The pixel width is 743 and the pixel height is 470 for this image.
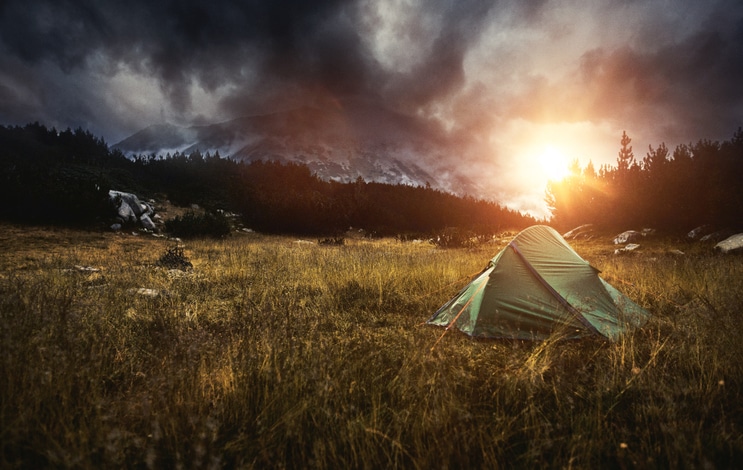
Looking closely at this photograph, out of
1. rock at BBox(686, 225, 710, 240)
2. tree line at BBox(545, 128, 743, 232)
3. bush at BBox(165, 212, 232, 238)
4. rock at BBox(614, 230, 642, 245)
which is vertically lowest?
bush at BBox(165, 212, 232, 238)

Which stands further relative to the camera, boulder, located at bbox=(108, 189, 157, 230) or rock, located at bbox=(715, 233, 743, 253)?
boulder, located at bbox=(108, 189, 157, 230)

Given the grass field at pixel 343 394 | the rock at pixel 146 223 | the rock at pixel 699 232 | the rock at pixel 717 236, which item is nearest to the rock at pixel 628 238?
the rock at pixel 699 232

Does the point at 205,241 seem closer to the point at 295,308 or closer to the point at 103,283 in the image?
the point at 103,283

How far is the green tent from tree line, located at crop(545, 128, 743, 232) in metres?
16.7

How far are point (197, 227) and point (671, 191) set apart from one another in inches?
1085

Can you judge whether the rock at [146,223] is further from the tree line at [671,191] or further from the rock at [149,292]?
the tree line at [671,191]

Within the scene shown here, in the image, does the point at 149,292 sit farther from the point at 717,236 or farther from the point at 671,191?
the point at 671,191

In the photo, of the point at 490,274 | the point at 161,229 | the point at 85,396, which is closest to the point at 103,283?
the point at 85,396

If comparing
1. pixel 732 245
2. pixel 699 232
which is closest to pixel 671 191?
pixel 699 232

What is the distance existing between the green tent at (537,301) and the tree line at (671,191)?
16.7 metres

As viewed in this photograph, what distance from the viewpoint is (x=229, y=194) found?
2798 centimetres

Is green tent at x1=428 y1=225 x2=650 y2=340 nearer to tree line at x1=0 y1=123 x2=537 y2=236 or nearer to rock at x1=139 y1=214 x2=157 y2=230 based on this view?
rock at x1=139 y1=214 x2=157 y2=230

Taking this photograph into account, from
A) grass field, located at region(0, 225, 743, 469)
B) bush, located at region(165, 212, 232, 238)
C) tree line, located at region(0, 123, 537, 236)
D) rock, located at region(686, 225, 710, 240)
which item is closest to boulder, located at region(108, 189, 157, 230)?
tree line, located at region(0, 123, 537, 236)

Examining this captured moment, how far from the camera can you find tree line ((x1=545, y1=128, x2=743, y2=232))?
14.5 metres
